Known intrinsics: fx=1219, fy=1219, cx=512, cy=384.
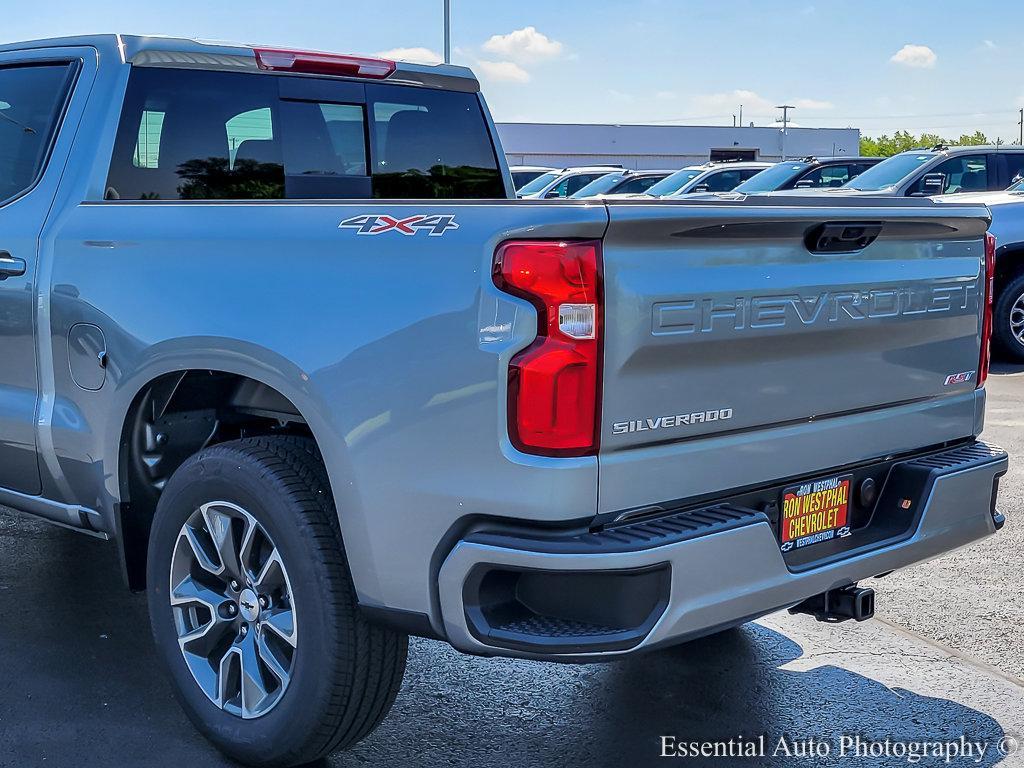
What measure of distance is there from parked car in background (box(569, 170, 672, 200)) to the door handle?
18151 millimetres

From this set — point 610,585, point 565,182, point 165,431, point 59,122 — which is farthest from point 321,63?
point 565,182

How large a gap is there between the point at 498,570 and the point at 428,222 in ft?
2.78

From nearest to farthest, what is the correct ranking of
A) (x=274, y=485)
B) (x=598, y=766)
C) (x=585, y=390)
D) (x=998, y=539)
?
(x=585, y=390)
(x=274, y=485)
(x=598, y=766)
(x=998, y=539)

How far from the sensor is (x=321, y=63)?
4723 mm

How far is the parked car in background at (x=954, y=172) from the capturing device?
1324 cm

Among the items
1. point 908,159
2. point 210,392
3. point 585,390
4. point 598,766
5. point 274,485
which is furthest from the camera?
point 908,159

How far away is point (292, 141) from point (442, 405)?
7.05 feet

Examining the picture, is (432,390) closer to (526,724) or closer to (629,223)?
(629,223)

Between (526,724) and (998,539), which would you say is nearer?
(526,724)

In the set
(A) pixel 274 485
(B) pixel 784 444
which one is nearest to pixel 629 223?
(B) pixel 784 444

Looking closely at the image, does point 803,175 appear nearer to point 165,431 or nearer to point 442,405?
point 165,431

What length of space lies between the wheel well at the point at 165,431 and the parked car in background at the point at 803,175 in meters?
13.2

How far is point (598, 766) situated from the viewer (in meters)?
3.48

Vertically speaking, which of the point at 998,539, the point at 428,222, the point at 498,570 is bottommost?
the point at 998,539
